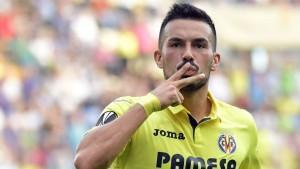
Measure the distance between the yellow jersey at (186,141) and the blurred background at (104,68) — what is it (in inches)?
347

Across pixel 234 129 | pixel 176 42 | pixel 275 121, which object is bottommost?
pixel 275 121

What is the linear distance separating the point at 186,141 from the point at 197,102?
0.95ft

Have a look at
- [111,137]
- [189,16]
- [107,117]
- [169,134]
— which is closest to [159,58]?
[189,16]

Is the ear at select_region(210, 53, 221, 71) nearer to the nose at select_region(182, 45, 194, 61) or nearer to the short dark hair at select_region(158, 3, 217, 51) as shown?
the short dark hair at select_region(158, 3, 217, 51)

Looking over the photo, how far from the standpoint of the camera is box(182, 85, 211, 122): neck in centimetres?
640

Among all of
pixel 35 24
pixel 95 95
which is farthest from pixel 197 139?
pixel 35 24

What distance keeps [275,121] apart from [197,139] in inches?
462

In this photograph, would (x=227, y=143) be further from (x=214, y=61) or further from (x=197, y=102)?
(x=214, y=61)

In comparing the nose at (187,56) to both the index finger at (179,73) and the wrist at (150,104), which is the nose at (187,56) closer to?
the index finger at (179,73)

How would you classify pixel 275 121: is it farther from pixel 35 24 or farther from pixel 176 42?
pixel 176 42

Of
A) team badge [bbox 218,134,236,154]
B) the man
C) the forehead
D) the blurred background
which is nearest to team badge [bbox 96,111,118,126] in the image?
the man

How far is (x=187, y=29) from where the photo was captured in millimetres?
6242

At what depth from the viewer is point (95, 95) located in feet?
56.2

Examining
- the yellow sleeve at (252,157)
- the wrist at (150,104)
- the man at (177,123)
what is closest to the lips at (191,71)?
the man at (177,123)
